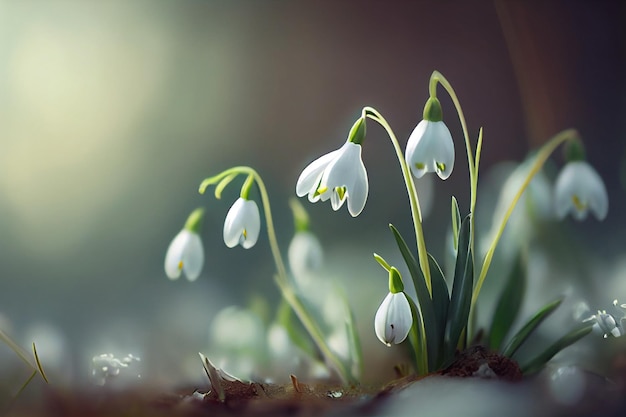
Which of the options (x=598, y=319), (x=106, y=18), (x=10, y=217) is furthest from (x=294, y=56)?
(x=598, y=319)

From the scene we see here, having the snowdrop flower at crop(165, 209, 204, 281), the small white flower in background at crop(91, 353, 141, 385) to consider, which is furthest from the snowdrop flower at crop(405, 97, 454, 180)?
the small white flower in background at crop(91, 353, 141, 385)

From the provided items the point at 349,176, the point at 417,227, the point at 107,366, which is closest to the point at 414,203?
the point at 417,227

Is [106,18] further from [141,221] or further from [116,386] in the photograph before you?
[116,386]

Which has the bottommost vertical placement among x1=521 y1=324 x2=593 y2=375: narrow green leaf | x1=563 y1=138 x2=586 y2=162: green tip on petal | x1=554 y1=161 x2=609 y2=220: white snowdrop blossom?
x1=521 y1=324 x2=593 y2=375: narrow green leaf

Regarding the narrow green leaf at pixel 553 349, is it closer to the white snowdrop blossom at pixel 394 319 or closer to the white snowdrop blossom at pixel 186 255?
the white snowdrop blossom at pixel 394 319

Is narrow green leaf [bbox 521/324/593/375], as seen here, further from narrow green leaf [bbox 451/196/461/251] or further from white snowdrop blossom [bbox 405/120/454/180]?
white snowdrop blossom [bbox 405/120/454/180]

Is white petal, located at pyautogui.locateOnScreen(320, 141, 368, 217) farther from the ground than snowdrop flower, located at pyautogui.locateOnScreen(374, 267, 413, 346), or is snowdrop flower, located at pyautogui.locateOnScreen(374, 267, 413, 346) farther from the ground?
white petal, located at pyautogui.locateOnScreen(320, 141, 368, 217)
